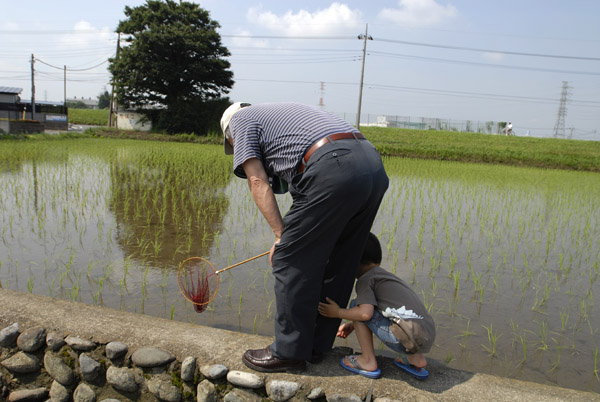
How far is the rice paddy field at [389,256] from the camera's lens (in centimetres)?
247

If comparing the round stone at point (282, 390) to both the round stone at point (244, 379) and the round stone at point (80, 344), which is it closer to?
the round stone at point (244, 379)

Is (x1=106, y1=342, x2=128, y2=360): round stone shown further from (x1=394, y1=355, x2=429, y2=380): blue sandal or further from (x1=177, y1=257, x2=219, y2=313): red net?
(x1=394, y1=355, x2=429, y2=380): blue sandal

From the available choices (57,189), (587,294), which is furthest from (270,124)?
(57,189)

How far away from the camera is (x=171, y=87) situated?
22172mm

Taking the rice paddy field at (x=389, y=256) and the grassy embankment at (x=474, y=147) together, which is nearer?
the rice paddy field at (x=389, y=256)

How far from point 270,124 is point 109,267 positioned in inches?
81.4

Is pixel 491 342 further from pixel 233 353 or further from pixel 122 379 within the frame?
pixel 122 379

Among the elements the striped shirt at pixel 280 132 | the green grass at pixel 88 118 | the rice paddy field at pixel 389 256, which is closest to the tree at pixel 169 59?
the green grass at pixel 88 118

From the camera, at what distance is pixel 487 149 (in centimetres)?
1816

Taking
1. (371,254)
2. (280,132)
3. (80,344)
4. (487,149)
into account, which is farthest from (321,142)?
(487,149)

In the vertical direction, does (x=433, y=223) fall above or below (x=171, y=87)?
below

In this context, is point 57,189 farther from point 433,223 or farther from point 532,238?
point 532,238

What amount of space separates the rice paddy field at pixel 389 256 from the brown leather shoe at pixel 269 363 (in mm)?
749

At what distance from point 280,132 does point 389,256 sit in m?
2.45
